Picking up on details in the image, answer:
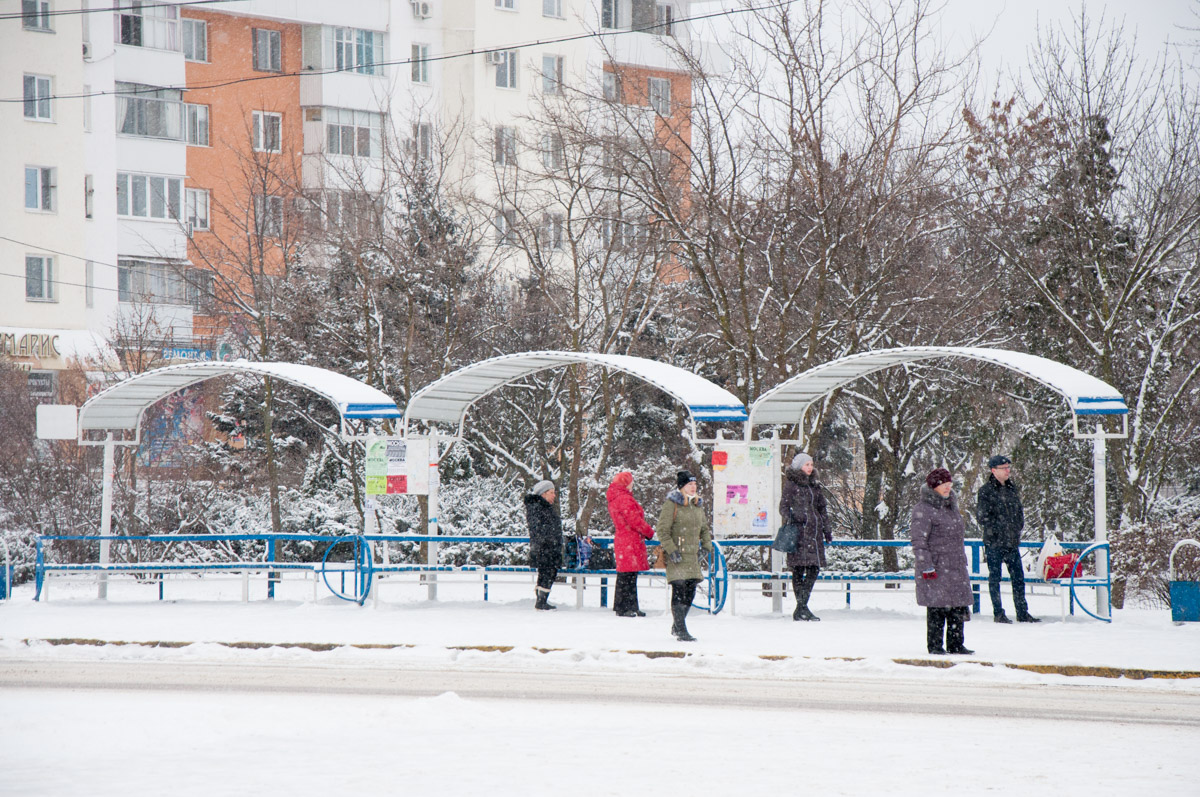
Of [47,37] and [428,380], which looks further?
[47,37]

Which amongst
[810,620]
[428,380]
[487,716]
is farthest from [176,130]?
[487,716]

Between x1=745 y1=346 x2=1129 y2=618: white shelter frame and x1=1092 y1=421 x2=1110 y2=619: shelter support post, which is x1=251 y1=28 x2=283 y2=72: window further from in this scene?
x1=1092 y1=421 x2=1110 y2=619: shelter support post

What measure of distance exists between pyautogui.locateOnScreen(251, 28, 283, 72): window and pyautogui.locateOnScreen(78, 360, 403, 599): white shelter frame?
3238 centimetres

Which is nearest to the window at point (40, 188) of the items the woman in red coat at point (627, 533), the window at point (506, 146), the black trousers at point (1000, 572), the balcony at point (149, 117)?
the balcony at point (149, 117)

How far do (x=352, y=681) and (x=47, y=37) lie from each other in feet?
128

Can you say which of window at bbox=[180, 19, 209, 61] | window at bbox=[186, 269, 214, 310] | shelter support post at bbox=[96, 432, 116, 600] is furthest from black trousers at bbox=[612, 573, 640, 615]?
window at bbox=[180, 19, 209, 61]

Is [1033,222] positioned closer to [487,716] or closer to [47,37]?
[487,716]

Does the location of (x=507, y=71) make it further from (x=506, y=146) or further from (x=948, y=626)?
(x=948, y=626)

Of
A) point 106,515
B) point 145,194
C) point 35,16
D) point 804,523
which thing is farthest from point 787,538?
point 35,16

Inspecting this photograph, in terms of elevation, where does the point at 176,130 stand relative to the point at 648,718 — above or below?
above

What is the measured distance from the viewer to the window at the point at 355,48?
4825cm

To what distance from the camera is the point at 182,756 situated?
7.44 m

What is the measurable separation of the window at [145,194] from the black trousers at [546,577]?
32.8 meters

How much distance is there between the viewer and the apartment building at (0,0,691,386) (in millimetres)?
43000
